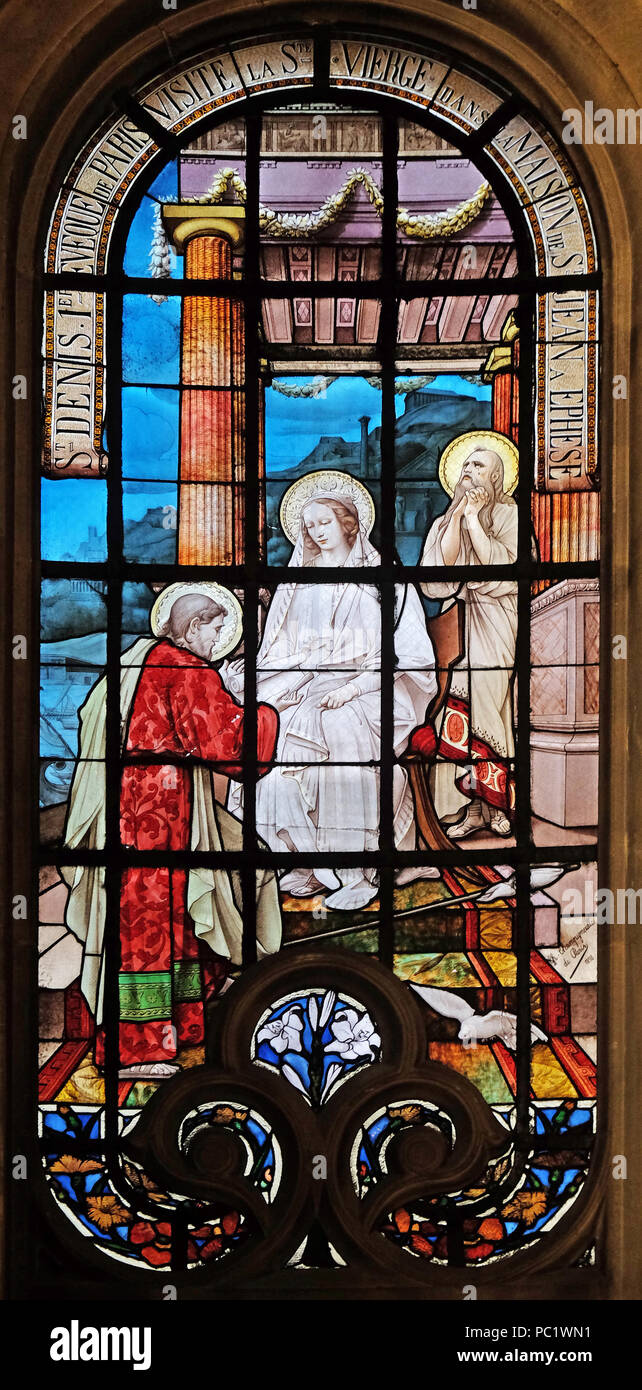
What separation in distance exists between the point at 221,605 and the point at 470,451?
44.6 inches

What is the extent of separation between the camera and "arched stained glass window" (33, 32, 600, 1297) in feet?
17.2

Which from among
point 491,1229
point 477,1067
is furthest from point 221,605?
point 491,1229

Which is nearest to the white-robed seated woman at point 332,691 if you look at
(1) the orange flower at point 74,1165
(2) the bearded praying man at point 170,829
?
(2) the bearded praying man at point 170,829

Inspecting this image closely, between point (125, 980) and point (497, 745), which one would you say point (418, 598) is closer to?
point (497, 745)

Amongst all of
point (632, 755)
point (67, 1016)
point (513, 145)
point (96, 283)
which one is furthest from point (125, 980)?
point (513, 145)

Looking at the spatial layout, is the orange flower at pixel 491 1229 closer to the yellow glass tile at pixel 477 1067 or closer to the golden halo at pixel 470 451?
the yellow glass tile at pixel 477 1067

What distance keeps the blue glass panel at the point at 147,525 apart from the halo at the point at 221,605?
4.9 inches

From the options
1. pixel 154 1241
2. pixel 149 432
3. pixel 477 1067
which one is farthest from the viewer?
pixel 149 432

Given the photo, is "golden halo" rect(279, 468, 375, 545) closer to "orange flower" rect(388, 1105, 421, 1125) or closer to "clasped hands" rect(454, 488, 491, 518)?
"clasped hands" rect(454, 488, 491, 518)

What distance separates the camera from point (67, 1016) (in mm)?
5293

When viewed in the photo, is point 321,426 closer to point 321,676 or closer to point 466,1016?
point 321,676

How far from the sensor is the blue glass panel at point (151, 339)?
17.8ft

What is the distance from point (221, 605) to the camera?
17.6 ft

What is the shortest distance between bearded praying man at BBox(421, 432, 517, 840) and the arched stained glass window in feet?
0.04
